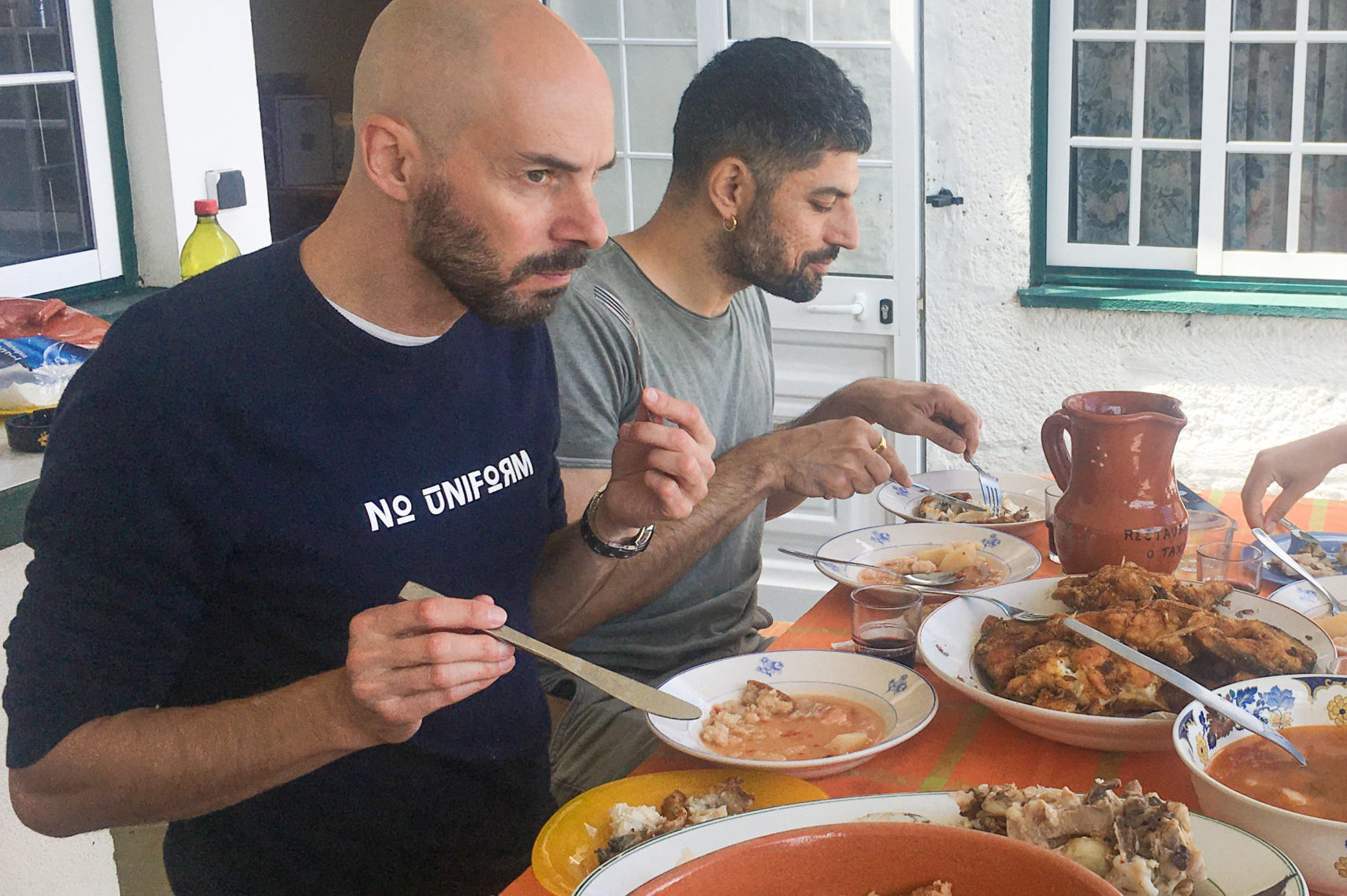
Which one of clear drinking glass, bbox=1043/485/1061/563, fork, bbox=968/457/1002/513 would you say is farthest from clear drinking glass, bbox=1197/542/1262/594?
fork, bbox=968/457/1002/513

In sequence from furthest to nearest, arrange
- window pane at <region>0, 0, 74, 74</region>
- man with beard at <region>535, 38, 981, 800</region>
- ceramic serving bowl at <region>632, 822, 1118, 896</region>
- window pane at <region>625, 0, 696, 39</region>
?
window pane at <region>625, 0, 696, 39</region>, window pane at <region>0, 0, 74, 74</region>, man with beard at <region>535, 38, 981, 800</region>, ceramic serving bowl at <region>632, 822, 1118, 896</region>

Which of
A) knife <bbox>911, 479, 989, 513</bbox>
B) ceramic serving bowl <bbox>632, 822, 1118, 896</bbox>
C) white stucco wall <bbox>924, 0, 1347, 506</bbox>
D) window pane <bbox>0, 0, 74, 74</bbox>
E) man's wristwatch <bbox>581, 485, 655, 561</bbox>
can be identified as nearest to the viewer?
ceramic serving bowl <bbox>632, 822, 1118, 896</bbox>

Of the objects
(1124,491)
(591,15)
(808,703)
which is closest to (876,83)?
(591,15)

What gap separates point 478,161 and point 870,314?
2.53 meters

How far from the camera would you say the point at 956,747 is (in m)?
1.20

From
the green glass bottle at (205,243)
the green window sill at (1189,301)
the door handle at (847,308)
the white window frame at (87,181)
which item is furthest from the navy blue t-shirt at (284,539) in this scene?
the green window sill at (1189,301)

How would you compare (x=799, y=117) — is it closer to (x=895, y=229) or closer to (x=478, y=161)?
(x=478, y=161)

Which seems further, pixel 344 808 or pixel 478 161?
pixel 344 808

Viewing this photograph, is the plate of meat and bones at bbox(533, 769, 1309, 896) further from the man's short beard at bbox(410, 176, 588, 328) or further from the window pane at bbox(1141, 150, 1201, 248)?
the window pane at bbox(1141, 150, 1201, 248)

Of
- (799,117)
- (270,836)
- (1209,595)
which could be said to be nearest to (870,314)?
(799,117)

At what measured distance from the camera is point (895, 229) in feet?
11.7

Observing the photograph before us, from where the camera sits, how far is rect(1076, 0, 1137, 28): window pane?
355 centimetres

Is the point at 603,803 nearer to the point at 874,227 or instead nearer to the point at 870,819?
the point at 870,819

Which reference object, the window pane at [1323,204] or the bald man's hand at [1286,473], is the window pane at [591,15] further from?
the bald man's hand at [1286,473]
